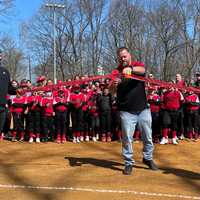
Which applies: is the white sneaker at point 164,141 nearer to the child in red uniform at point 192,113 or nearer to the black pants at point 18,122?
the child in red uniform at point 192,113

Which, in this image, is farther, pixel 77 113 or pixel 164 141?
pixel 77 113

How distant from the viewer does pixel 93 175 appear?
826 cm

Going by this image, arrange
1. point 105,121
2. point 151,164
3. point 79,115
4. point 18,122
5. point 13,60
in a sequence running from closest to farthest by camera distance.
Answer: point 151,164
point 79,115
point 105,121
point 18,122
point 13,60

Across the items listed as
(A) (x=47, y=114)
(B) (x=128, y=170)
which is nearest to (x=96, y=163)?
(B) (x=128, y=170)

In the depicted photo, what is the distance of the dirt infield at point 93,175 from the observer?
22.6ft

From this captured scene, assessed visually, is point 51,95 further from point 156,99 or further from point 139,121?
point 139,121

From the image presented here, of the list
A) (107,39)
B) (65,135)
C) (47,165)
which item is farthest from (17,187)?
(107,39)

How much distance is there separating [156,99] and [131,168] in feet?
17.9

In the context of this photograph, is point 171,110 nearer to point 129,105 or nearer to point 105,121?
point 105,121

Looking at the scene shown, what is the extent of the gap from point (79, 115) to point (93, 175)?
581 centimetres

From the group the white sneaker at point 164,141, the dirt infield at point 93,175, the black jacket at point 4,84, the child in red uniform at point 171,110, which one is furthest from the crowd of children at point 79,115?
the black jacket at point 4,84

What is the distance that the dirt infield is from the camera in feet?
22.6

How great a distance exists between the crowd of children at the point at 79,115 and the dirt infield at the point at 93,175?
193 cm

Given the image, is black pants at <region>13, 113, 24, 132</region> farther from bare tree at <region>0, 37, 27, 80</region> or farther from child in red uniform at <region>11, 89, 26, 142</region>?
bare tree at <region>0, 37, 27, 80</region>
